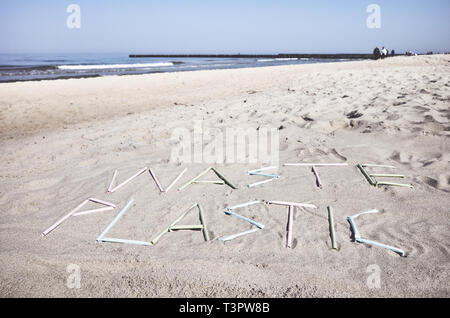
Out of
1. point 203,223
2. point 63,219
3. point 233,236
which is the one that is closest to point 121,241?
point 203,223

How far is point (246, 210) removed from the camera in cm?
294

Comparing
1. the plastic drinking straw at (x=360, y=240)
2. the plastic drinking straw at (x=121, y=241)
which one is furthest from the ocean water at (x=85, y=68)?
the plastic drinking straw at (x=360, y=240)

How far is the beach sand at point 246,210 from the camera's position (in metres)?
2.04

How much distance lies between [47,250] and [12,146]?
428 centimetres

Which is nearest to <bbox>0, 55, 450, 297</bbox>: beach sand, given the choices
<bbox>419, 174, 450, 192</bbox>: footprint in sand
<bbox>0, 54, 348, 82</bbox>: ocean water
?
<bbox>419, 174, 450, 192</bbox>: footprint in sand

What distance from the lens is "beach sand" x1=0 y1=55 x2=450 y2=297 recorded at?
2.04 metres

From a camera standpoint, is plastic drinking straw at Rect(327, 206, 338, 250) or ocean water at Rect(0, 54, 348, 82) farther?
ocean water at Rect(0, 54, 348, 82)

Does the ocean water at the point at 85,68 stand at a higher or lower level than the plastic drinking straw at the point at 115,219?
higher

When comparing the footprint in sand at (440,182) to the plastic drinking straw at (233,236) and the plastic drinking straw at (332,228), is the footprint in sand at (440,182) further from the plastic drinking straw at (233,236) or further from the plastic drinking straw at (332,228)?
the plastic drinking straw at (233,236)

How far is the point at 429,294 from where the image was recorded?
1.85 m

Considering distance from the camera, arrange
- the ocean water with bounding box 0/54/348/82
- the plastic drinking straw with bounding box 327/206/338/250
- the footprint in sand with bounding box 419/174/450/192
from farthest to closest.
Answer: the ocean water with bounding box 0/54/348/82 → the footprint in sand with bounding box 419/174/450/192 → the plastic drinking straw with bounding box 327/206/338/250

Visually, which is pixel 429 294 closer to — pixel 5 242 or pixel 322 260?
pixel 322 260

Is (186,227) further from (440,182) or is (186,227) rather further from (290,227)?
Answer: (440,182)

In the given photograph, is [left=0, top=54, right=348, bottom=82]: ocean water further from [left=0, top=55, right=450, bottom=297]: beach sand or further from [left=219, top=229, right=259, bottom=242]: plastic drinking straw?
[left=219, top=229, right=259, bottom=242]: plastic drinking straw
